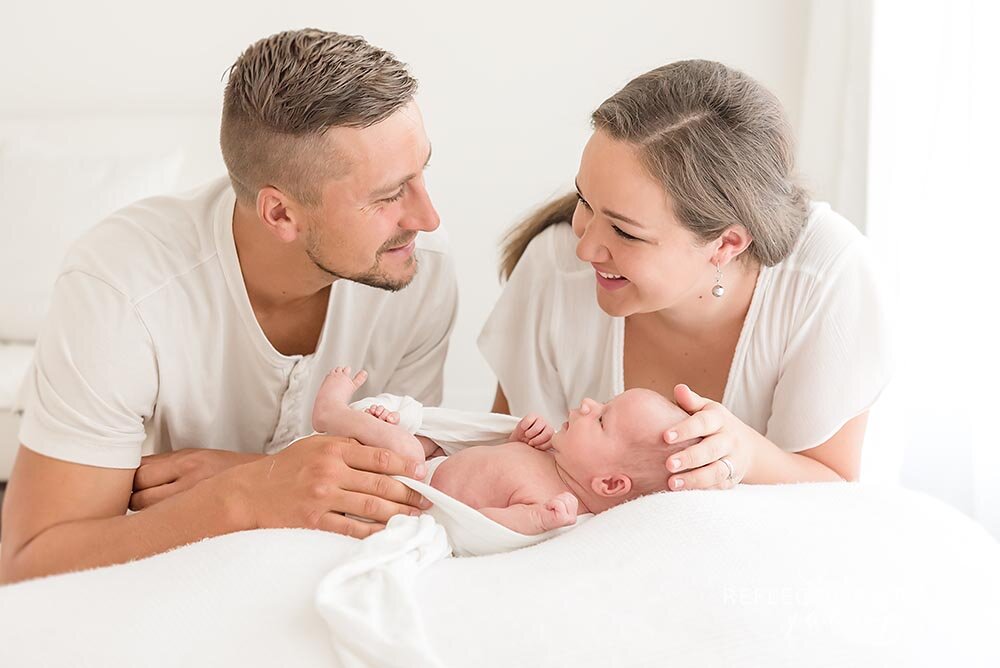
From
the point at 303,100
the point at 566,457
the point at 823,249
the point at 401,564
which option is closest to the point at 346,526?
the point at 401,564

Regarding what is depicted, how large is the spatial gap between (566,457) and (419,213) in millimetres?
547

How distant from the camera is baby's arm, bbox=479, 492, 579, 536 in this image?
67.4 inches

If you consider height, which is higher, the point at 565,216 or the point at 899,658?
the point at 565,216

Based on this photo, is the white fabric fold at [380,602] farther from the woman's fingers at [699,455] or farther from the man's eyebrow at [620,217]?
the man's eyebrow at [620,217]

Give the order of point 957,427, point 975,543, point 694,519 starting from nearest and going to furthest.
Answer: point 694,519 < point 975,543 < point 957,427

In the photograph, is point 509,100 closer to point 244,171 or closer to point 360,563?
point 244,171

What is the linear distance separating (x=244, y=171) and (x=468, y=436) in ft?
2.17

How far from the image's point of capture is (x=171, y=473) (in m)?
2.00

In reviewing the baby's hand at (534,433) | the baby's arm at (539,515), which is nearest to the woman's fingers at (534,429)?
the baby's hand at (534,433)

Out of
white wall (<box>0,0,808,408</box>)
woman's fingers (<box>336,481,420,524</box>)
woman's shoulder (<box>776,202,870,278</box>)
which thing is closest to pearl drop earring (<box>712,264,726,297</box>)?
woman's shoulder (<box>776,202,870,278</box>)

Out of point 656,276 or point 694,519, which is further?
point 656,276

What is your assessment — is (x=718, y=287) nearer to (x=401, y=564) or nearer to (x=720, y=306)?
(x=720, y=306)

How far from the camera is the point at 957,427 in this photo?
118 inches

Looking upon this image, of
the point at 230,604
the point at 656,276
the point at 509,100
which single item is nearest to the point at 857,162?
the point at 509,100
